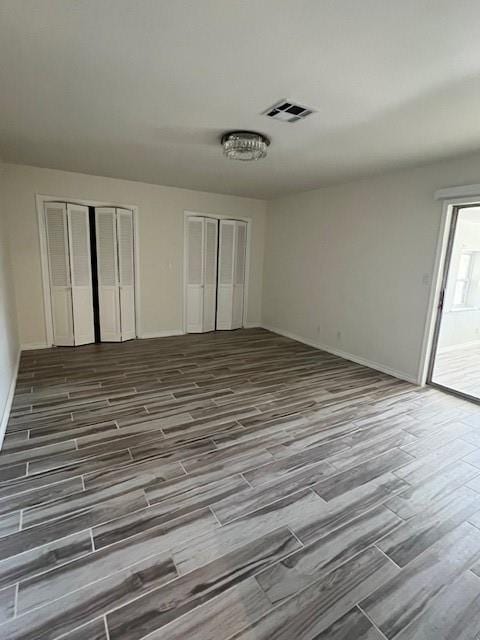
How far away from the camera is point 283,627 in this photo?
1.36 m

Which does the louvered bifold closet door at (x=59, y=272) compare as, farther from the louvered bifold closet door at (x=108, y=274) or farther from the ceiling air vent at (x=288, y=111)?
the ceiling air vent at (x=288, y=111)

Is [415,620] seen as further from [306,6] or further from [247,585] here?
[306,6]

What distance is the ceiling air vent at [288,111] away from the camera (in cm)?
238

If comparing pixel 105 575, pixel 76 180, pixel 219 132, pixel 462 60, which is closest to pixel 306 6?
pixel 462 60

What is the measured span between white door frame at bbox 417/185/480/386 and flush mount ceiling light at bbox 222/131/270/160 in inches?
82.4

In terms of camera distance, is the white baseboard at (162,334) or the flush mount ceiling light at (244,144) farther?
the white baseboard at (162,334)

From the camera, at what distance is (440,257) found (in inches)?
147

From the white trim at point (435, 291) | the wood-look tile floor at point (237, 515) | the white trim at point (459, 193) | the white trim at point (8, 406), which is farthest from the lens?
the white trim at point (435, 291)

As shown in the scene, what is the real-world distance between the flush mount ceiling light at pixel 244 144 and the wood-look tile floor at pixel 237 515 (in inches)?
95.0

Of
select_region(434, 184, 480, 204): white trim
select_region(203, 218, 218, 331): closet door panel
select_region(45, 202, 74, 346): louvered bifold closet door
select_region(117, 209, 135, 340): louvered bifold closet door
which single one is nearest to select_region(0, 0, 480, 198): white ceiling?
select_region(434, 184, 480, 204): white trim

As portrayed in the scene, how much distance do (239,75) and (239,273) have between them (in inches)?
180

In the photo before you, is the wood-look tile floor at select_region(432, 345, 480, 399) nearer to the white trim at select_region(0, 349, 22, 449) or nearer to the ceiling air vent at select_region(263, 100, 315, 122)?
the ceiling air vent at select_region(263, 100, 315, 122)

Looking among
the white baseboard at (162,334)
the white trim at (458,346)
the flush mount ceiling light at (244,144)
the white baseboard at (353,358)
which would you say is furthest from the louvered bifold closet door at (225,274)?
the white trim at (458,346)

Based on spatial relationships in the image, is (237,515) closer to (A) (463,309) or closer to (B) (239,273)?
(B) (239,273)
